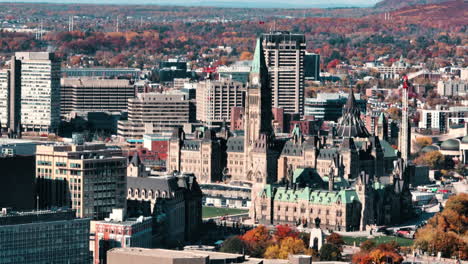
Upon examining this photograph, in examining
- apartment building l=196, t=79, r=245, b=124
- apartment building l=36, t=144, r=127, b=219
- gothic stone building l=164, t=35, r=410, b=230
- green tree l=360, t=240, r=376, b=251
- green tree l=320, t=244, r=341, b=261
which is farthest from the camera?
apartment building l=196, t=79, r=245, b=124

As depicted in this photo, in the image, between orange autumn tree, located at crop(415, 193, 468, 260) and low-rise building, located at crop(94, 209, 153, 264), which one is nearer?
low-rise building, located at crop(94, 209, 153, 264)

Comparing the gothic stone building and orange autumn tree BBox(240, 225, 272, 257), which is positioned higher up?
the gothic stone building

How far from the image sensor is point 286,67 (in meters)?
185

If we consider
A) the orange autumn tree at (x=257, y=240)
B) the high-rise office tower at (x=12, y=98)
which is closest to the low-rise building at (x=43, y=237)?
the orange autumn tree at (x=257, y=240)

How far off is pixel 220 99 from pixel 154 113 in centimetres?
724

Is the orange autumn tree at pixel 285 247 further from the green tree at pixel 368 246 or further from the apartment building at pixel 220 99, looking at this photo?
the apartment building at pixel 220 99

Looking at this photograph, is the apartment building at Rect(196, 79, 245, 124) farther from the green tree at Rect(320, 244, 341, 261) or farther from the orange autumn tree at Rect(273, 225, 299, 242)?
the green tree at Rect(320, 244, 341, 261)

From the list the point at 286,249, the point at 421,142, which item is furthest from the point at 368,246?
the point at 421,142

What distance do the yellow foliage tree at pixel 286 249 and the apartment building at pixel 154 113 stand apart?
2740 inches

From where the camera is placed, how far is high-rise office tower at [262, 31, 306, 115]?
182500 mm

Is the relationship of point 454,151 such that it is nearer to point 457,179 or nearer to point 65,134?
point 457,179

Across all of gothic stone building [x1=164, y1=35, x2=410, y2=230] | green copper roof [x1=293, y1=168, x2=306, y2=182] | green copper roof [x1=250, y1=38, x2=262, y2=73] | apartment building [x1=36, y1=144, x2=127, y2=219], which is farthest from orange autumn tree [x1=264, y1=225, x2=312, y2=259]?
green copper roof [x1=250, y1=38, x2=262, y2=73]

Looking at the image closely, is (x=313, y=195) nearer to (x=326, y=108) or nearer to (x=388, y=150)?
(x=388, y=150)

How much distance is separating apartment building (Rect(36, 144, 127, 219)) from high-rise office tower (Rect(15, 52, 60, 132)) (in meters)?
76.5
